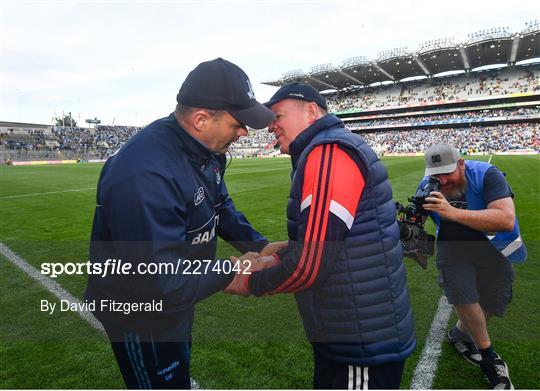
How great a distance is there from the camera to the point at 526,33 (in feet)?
173

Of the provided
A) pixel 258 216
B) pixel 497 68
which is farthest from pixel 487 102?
pixel 258 216

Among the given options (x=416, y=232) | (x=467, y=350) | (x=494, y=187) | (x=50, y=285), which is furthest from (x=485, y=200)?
(x=50, y=285)

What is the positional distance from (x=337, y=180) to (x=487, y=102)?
8377 centimetres

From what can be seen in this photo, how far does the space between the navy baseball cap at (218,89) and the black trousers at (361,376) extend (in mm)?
1465

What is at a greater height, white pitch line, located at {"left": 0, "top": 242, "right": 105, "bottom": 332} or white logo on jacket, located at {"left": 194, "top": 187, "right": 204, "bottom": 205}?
white logo on jacket, located at {"left": 194, "top": 187, "right": 204, "bottom": 205}

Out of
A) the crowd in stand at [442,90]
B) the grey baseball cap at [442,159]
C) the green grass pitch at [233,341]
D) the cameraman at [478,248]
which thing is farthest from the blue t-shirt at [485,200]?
the crowd in stand at [442,90]

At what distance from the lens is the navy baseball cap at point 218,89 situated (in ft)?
5.95

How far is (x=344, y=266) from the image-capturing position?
1820mm

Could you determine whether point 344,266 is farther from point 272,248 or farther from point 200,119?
point 200,119

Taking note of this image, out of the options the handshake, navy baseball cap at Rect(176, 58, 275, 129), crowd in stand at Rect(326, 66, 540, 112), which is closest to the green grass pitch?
the handshake

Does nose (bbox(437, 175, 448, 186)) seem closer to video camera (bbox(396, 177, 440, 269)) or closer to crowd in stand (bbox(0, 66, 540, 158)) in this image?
video camera (bbox(396, 177, 440, 269))

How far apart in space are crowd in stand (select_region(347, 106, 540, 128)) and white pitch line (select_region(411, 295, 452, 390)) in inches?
2992

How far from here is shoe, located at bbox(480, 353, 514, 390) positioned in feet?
9.69

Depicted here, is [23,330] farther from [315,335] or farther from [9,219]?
[9,219]
